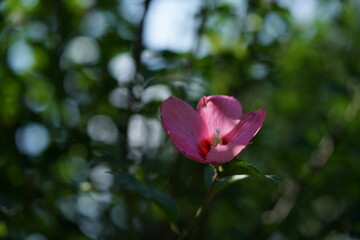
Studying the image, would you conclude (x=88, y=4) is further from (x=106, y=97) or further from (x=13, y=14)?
(x=106, y=97)

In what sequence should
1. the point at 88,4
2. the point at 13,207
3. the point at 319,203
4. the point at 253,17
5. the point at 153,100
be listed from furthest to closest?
the point at 319,203 < the point at 88,4 < the point at 253,17 < the point at 153,100 < the point at 13,207

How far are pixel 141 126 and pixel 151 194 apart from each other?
652 millimetres

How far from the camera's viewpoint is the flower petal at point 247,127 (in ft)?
2.77

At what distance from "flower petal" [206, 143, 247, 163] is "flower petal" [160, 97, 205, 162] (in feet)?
0.16

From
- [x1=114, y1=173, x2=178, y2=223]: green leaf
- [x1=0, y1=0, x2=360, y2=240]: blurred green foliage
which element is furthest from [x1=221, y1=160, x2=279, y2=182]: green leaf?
[x1=0, y1=0, x2=360, y2=240]: blurred green foliage

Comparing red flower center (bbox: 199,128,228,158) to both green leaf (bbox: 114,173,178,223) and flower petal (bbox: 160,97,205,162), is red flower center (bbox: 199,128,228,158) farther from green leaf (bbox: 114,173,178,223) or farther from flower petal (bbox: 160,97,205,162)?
green leaf (bbox: 114,173,178,223)

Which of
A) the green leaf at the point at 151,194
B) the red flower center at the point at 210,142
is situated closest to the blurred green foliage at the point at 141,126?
the green leaf at the point at 151,194

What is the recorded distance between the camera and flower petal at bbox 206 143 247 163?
79 centimetres

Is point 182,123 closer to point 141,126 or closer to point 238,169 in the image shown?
point 238,169

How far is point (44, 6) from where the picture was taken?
1610 mm

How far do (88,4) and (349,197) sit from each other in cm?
108

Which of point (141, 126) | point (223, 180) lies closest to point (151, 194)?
point (223, 180)

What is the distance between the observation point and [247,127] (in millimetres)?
867

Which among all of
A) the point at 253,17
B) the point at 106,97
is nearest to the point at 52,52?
the point at 106,97
